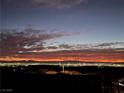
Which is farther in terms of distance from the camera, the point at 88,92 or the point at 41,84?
the point at 41,84

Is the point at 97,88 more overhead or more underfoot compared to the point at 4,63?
more underfoot

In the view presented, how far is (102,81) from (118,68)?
1229 millimetres

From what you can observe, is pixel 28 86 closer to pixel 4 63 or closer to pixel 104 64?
pixel 4 63

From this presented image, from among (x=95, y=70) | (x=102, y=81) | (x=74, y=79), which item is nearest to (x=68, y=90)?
(x=74, y=79)

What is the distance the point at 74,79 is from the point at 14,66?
1535 mm

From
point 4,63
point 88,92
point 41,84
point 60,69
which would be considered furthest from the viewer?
point 60,69

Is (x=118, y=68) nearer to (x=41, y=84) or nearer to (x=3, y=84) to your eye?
(x=41, y=84)

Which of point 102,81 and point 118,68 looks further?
point 118,68

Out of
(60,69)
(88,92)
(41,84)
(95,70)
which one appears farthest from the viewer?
(60,69)

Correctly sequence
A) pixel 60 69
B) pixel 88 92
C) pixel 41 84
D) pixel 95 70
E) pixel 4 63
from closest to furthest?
pixel 88 92, pixel 41 84, pixel 4 63, pixel 95 70, pixel 60 69

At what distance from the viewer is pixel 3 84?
402 cm

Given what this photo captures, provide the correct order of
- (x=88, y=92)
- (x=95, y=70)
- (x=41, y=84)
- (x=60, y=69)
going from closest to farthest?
(x=88, y=92) < (x=41, y=84) < (x=95, y=70) < (x=60, y=69)

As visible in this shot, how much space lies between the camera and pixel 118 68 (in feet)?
16.9

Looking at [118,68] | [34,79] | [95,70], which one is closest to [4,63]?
[34,79]
